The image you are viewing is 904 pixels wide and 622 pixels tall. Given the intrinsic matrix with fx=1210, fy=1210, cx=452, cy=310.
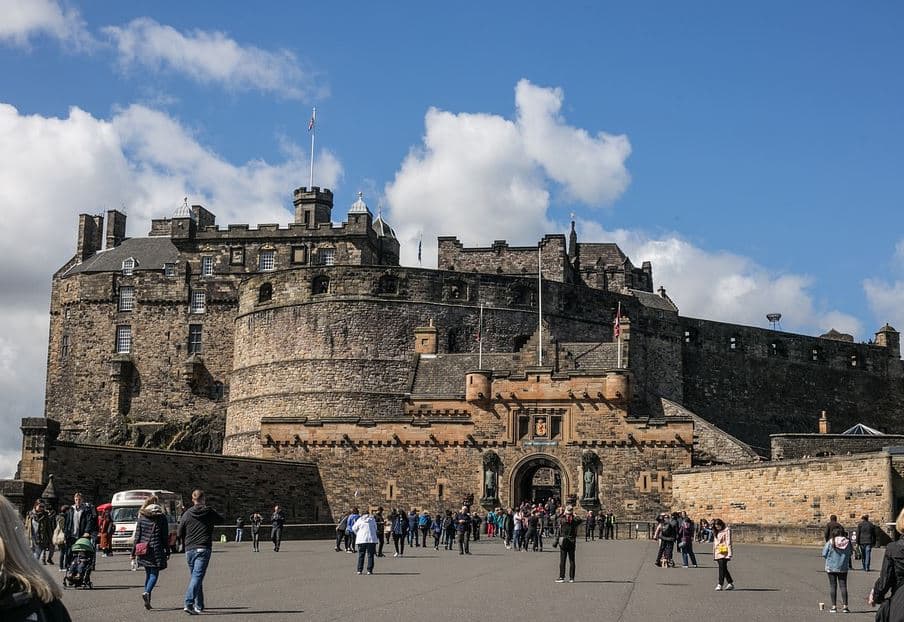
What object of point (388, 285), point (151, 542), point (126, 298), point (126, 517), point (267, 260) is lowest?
point (126, 517)

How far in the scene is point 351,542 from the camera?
3081 cm

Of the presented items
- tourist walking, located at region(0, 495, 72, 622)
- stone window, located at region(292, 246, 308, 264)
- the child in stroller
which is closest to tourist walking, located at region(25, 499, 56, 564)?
the child in stroller

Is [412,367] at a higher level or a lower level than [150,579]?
higher

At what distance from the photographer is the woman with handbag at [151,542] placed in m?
14.3

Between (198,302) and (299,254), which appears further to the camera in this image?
(299,254)

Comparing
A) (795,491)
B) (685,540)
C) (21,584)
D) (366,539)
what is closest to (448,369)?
(795,491)

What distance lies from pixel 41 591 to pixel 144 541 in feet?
35.0

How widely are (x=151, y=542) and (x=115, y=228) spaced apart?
57725 mm

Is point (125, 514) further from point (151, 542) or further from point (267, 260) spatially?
point (267, 260)

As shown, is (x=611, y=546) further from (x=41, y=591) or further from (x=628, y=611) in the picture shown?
(x=41, y=591)

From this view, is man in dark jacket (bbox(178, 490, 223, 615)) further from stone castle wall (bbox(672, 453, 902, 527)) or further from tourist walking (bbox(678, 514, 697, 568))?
stone castle wall (bbox(672, 453, 902, 527))

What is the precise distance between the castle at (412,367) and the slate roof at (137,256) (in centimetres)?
19

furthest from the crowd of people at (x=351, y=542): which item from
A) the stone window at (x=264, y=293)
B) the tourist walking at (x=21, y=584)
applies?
the stone window at (x=264, y=293)

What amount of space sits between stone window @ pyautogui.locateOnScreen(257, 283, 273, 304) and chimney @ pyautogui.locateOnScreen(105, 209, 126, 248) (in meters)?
15.0
